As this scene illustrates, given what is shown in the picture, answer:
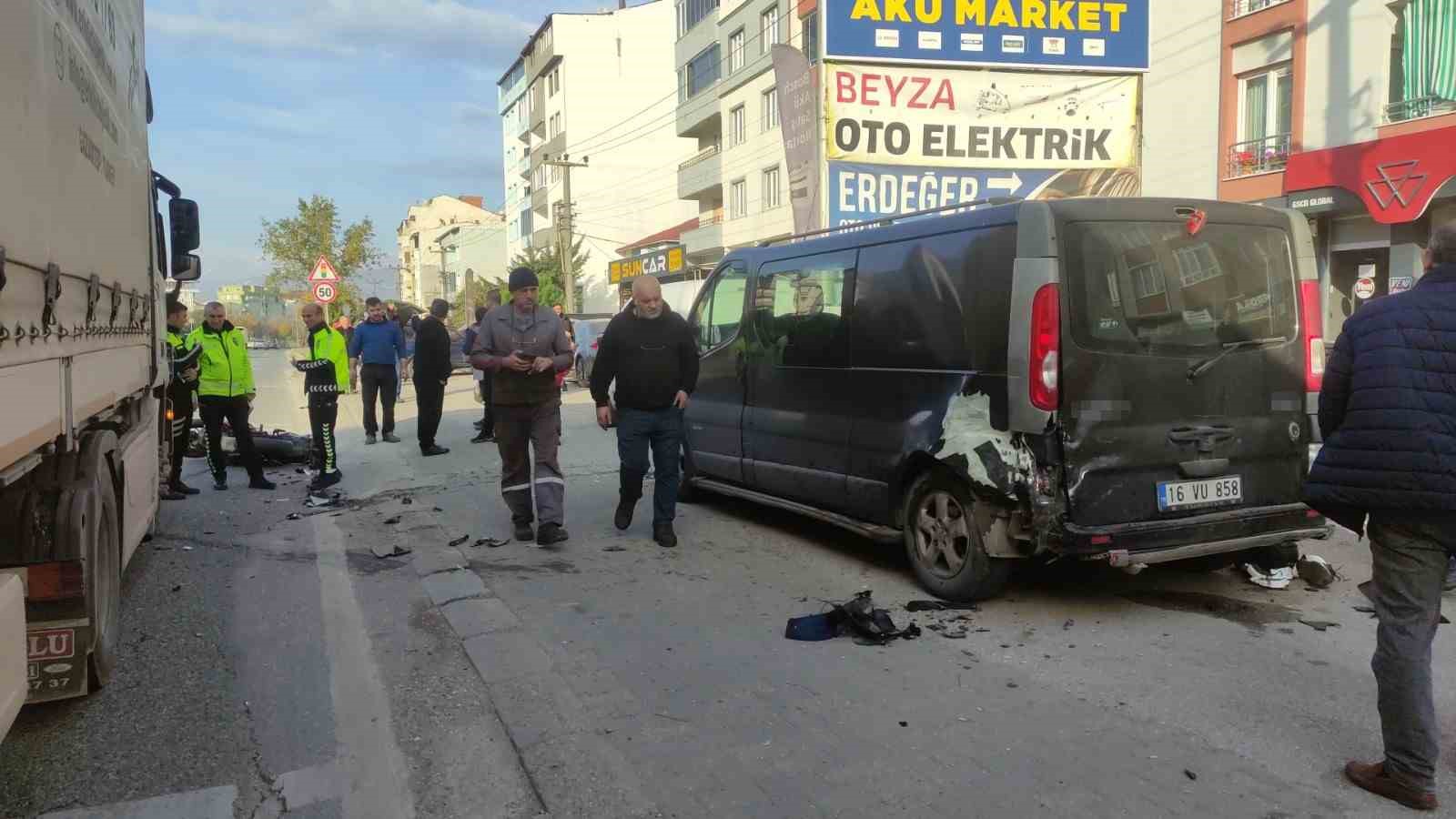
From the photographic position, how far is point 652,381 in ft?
21.8

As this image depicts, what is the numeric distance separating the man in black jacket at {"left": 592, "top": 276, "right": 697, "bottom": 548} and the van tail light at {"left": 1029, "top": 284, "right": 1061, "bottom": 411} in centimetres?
265

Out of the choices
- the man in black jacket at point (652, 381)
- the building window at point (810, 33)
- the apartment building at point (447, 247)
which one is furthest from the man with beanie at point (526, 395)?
the apartment building at point (447, 247)

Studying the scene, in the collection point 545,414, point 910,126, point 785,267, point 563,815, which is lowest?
point 563,815

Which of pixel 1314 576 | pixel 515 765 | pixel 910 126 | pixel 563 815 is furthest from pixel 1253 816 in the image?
pixel 910 126

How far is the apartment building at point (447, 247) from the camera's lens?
90312mm

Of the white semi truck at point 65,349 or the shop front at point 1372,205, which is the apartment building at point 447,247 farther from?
the white semi truck at point 65,349

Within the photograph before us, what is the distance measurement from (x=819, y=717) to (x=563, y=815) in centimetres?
107

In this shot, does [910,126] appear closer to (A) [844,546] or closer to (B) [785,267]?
(B) [785,267]

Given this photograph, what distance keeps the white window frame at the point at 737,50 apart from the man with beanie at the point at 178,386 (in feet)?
98.8

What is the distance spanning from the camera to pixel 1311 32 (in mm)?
17812

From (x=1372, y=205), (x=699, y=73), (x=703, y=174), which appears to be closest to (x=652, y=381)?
(x=1372, y=205)

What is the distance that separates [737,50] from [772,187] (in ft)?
19.8

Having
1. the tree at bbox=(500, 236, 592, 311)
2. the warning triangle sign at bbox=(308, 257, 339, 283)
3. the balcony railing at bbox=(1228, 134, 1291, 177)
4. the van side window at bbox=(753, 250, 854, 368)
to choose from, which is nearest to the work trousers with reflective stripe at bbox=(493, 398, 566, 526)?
the van side window at bbox=(753, 250, 854, 368)

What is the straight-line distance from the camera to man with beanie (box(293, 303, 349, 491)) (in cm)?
945
